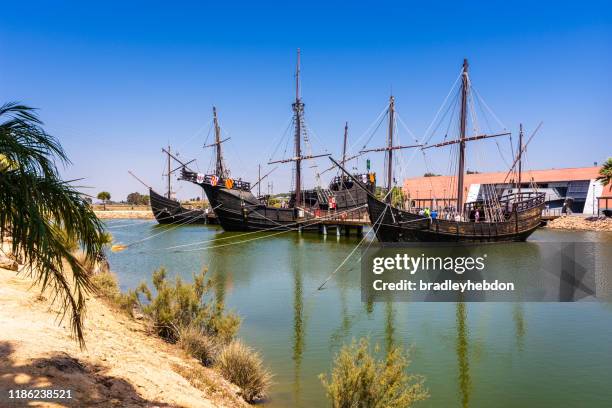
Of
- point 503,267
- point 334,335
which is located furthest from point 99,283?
point 503,267

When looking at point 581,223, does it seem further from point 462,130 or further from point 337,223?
point 337,223

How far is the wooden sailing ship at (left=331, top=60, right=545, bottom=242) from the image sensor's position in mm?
28609

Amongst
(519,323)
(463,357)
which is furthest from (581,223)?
(463,357)

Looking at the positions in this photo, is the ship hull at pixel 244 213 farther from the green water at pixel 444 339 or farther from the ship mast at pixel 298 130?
the green water at pixel 444 339

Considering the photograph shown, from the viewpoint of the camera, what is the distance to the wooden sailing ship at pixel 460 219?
28.6m

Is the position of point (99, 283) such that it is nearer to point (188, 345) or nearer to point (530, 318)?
point (188, 345)

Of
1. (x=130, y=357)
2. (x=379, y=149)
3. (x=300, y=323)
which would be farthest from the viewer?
(x=379, y=149)

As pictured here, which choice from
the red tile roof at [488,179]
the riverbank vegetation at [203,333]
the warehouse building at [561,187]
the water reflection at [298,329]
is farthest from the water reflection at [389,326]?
the warehouse building at [561,187]

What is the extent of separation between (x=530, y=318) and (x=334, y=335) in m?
6.28

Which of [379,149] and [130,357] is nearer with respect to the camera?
[130,357]

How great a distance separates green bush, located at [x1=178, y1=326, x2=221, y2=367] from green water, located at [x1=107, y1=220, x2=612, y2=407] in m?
1.30

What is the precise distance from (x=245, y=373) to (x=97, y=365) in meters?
2.30

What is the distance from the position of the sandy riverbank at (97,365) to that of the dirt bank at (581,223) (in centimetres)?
5240

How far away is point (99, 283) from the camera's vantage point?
11.3 meters
